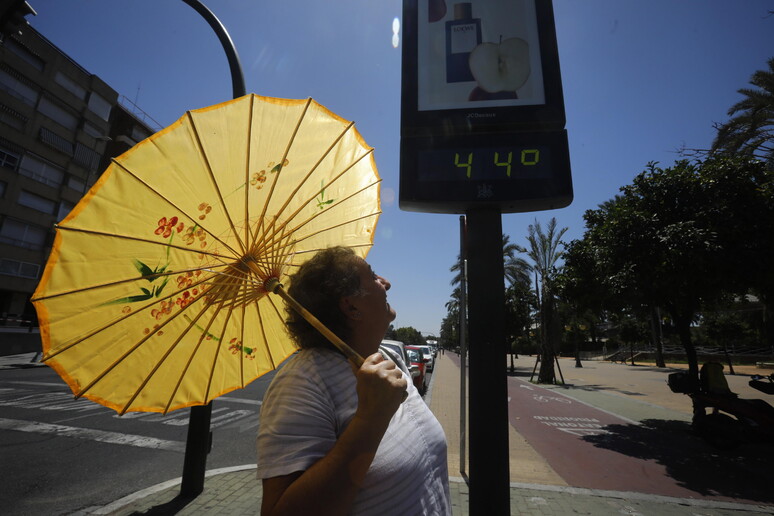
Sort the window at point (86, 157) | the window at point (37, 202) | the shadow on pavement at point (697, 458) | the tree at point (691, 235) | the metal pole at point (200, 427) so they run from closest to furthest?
the metal pole at point (200, 427)
the shadow on pavement at point (697, 458)
the tree at point (691, 235)
the window at point (37, 202)
the window at point (86, 157)

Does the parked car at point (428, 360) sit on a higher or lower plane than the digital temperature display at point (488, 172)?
lower

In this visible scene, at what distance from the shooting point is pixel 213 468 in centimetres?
529

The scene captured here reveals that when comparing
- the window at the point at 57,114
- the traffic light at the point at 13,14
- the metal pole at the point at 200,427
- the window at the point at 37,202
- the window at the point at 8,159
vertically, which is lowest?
the metal pole at the point at 200,427

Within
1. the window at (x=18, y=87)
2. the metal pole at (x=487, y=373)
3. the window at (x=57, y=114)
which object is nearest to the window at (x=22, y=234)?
the window at (x=57, y=114)

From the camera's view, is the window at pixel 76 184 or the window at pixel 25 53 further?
the window at pixel 76 184

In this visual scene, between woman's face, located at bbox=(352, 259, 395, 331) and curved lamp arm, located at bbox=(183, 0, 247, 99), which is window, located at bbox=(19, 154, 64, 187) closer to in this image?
curved lamp arm, located at bbox=(183, 0, 247, 99)

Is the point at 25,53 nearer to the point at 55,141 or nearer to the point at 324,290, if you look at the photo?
the point at 55,141

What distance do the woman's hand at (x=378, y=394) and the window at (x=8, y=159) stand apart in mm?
36040

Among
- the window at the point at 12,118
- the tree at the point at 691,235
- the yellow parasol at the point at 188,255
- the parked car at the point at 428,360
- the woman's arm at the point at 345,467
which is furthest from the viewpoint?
the window at the point at 12,118

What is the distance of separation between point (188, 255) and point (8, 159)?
35.3 meters

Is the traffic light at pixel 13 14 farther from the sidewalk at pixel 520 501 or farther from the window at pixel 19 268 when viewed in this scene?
the window at pixel 19 268

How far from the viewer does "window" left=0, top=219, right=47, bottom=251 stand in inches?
1006

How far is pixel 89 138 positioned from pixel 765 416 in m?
41.4

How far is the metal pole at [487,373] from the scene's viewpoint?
5.57 feet
